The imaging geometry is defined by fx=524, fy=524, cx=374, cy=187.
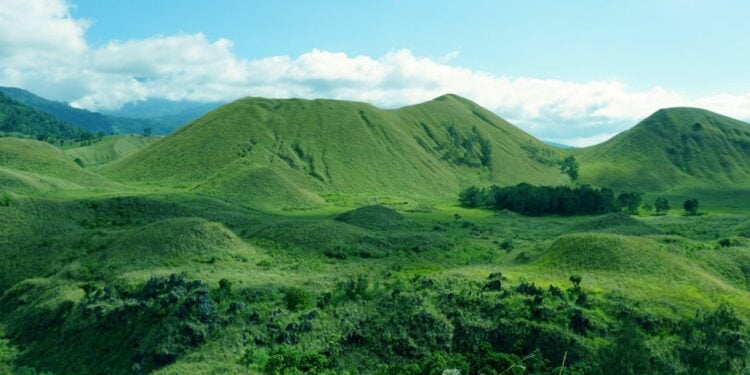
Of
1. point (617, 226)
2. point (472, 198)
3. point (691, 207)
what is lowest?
point (472, 198)

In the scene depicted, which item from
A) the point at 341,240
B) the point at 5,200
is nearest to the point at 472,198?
the point at 341,240

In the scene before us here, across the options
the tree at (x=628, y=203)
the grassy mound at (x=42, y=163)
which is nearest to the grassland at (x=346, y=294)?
the grassy mound at (x=42, y=163)

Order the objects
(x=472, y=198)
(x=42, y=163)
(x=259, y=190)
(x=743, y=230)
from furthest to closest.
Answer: (x=472, y=198), (x=42, y=163), (x=259, y=190), (x=743, y=230)

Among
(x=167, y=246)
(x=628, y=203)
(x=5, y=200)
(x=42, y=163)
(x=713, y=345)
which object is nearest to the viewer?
(x=713, y=345)

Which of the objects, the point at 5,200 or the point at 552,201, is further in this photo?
the point at 552,201

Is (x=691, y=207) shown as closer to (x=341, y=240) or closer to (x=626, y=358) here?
(x=341, y=240)

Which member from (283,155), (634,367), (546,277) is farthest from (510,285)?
(283,155)

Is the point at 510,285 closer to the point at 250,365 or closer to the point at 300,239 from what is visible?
the point at 250,365
